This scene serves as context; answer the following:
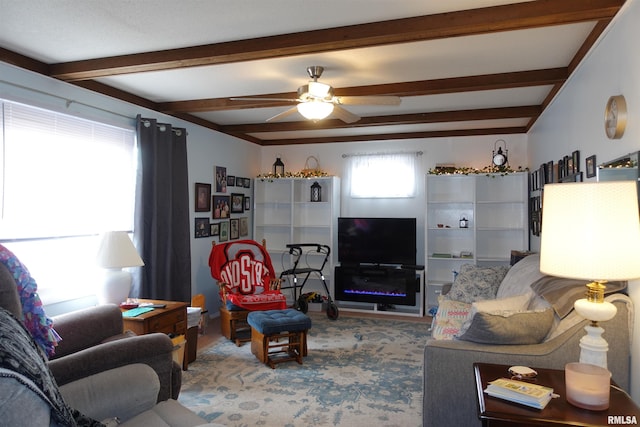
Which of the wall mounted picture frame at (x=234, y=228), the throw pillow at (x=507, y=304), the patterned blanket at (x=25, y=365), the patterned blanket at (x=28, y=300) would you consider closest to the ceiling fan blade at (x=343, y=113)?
the throw pillow at (x=507, y=304)

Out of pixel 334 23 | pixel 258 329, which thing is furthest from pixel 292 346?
pixel 334 23

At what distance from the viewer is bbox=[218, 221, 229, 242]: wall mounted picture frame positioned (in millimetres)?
5828

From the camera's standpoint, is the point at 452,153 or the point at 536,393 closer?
the point at 536,393

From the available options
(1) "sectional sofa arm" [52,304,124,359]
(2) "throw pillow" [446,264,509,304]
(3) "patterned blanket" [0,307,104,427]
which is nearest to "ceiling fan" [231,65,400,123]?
(1) "sectional sofa arm" [52,304,124,359]

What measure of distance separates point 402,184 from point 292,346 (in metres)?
3.10

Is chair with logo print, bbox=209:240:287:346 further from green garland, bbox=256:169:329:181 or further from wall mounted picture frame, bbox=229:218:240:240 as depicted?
green garland, bbox=256:169:329:181

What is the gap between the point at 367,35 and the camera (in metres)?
2.58

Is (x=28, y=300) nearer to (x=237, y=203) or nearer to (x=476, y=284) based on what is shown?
(x=476, y=284)

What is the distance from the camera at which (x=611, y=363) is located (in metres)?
2.16

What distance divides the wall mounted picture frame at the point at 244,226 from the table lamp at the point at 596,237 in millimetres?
4964

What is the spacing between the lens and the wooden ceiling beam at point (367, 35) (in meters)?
2.28

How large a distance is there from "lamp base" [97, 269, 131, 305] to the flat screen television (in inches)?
125

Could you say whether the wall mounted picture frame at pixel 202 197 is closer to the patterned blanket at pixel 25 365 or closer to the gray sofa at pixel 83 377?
the gray sofa at pixel 83 377

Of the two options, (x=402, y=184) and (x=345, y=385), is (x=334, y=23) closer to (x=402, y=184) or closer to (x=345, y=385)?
(x=345, y=385)
